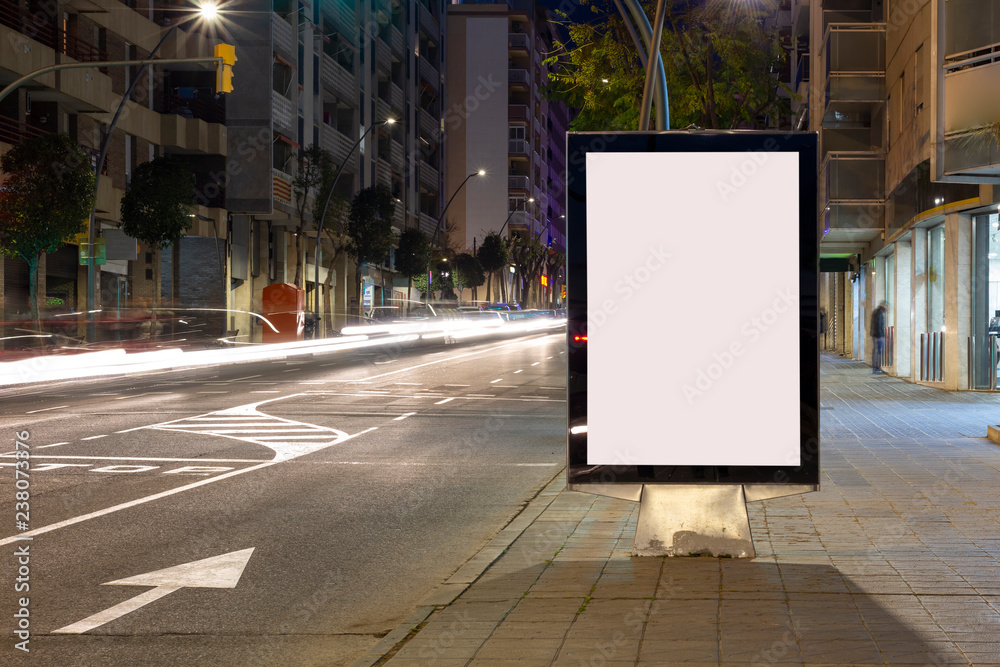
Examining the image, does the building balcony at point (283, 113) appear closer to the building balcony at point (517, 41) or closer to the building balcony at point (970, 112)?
the building balcony at point (970, 112)

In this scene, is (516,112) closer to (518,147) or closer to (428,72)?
(518,147)

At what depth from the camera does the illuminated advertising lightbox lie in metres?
6.68

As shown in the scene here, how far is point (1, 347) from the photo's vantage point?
26.5 meters

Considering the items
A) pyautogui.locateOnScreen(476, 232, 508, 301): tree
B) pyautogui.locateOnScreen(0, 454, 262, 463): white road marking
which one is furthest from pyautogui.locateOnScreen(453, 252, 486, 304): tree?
pyautogui.locateOnScreen(0, 454, 262, 463): white road marking

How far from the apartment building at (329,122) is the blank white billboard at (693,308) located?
3957 cm

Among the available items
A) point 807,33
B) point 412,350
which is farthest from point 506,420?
point 807,33

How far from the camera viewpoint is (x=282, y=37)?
53.5 metres

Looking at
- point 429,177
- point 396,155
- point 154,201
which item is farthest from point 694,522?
point 429,177

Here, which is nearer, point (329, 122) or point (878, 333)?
point (878, 333)

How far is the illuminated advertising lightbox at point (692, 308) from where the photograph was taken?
21.9 feet

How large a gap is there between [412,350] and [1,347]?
1843cm

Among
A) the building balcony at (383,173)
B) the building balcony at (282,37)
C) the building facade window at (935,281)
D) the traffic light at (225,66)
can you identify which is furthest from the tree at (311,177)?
the building facade window at (935,281)

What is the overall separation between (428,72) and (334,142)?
1026 inches

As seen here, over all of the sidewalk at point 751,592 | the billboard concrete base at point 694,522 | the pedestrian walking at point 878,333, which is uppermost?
the pedestrian walking at point 878,333
